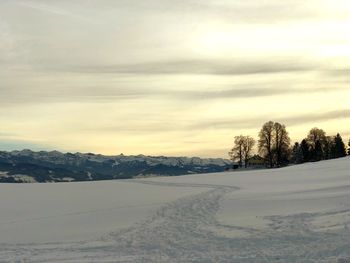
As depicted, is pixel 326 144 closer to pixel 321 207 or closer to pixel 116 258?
pixel 321 207

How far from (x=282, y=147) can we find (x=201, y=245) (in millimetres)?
102723

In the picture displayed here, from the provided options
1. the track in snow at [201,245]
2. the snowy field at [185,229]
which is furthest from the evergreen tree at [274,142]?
the track in snow at [201,245]

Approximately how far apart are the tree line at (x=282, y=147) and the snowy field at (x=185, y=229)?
8687cm

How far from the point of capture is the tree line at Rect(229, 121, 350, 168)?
382ft

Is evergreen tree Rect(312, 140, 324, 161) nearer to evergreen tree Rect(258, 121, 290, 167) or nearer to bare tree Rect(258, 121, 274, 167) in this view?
evergreen tree Rect(258, 121, 290, 167)

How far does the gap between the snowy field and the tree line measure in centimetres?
8687

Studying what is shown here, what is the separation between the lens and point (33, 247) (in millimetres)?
18016

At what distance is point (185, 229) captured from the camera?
763 inches

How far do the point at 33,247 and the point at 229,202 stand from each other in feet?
41.6

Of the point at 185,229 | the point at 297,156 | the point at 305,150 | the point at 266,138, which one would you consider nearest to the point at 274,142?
the point at 266,138

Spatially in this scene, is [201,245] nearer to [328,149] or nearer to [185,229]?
[185,229]

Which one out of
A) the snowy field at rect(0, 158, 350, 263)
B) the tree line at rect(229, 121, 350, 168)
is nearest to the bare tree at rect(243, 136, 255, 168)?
the tree line at rect(229, 121, 350, 168)

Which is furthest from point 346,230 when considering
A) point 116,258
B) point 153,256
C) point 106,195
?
point 106,195

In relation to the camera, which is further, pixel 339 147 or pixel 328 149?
pixel 328 149
